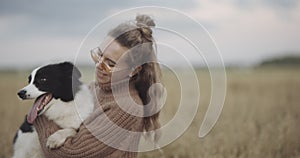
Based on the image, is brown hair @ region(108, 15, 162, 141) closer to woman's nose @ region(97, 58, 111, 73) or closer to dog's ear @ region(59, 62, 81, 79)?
woman's nose @ region(97, 58, 111, 73)

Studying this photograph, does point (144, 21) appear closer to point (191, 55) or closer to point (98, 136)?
point (191, 55)

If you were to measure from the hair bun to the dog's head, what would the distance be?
0.45 m

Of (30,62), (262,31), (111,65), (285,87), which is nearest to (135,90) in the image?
(111,65)

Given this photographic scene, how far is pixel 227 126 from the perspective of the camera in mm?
4176

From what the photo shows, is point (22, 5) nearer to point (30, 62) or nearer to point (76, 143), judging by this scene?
point (30, 62)

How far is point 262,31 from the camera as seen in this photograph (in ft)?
11.9

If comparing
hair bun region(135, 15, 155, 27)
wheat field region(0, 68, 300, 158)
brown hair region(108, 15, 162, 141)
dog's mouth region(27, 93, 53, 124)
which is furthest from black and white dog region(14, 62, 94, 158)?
hair bun region(135, 15, 155, 27)

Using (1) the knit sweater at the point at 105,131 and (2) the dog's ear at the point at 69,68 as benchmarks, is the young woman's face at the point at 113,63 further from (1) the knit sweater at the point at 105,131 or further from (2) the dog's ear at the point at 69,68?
(2) the dog's ear at the point at 69,68

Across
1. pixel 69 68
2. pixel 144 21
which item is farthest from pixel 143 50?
pixel 69 68

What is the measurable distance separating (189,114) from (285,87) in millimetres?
2960

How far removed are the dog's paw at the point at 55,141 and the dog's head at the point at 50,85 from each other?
0.19 metres

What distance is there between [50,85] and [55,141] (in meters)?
0.32

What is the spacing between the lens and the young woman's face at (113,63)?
93.2 inches

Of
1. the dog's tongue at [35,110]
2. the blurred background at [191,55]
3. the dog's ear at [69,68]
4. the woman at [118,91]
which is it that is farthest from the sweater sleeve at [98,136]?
the blurred background at [191,55]
